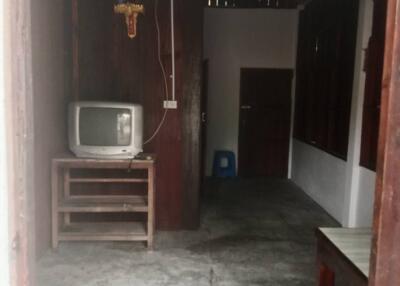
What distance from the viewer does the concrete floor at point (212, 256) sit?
288cm

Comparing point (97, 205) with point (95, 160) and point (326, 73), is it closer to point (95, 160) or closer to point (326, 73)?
point (95, 160)

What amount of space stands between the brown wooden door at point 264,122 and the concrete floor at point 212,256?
6.44 ft

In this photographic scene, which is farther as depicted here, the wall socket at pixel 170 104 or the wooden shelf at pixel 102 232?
the wall socket at pixel 170 104

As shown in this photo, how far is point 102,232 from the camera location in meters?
3.46

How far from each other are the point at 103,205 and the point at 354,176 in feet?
7.59

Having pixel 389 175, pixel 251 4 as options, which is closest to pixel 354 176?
pixel 389 175

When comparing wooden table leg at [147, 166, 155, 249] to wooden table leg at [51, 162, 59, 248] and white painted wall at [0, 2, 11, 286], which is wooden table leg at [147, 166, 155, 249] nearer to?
wooden table leg at [51, 162, 59, 248]

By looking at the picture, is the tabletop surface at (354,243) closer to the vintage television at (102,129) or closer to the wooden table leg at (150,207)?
the wooden table leg at (150,207)

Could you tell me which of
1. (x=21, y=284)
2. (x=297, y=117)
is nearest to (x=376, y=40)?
(x=297, y=117)

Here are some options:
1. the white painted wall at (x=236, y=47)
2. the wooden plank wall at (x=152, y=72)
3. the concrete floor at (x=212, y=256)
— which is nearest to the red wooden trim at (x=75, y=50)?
the wooden plank wall at (x=152, y=72)

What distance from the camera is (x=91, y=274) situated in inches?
115

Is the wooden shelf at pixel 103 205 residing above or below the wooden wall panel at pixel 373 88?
below

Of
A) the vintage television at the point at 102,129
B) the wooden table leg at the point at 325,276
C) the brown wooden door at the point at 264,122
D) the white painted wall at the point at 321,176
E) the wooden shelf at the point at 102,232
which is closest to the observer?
the wooden table leg at the point at 325,276

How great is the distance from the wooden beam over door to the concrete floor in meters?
1.79
